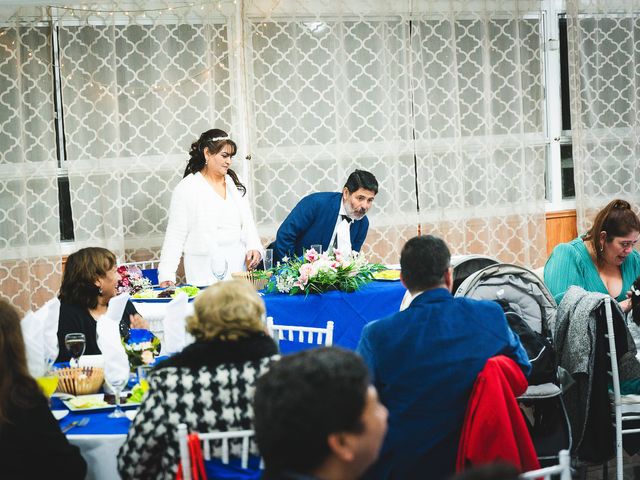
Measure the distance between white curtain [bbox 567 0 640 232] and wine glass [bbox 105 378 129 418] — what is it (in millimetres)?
4899

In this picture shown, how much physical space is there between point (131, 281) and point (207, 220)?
0.64 meters

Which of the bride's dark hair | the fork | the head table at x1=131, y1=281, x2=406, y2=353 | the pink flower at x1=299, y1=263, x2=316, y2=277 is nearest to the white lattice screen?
the bride's dark hair

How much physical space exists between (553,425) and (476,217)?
3.35 meters

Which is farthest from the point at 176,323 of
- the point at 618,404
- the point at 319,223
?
the point at 319,223

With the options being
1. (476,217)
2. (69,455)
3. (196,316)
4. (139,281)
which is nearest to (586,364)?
(196,316)

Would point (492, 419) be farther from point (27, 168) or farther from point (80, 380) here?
point (27, 168)

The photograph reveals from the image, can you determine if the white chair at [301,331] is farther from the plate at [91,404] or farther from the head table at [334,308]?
the plate at [91,404]

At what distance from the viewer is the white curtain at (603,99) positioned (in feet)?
22.2

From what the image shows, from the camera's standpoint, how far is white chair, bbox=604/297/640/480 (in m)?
3.46

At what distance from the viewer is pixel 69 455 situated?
7.55 feet

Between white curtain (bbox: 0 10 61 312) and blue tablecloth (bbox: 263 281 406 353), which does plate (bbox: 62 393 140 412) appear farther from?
white curtain (bbox: 0 10 61 312)

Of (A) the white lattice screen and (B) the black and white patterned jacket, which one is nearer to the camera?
(B) the black and white patterned jacket

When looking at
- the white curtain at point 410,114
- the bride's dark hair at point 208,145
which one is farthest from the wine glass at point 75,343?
the white curtain at point 410,114

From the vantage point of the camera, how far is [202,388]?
2.24 metres
